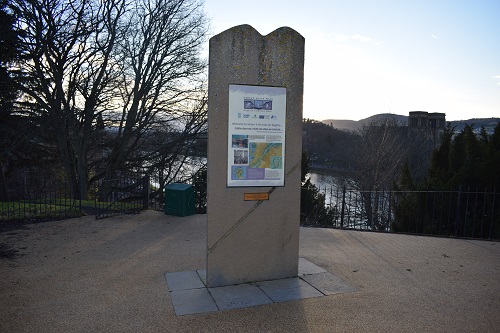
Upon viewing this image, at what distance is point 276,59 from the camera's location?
202 inches

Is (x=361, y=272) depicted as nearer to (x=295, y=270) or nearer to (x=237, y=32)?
(x=295, y=270)

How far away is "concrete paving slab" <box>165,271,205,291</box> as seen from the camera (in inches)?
202

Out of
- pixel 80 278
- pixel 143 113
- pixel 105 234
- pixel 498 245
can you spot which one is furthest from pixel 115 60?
pixel 498 245

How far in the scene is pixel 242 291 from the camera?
4934 mm

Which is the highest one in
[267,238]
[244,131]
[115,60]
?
[115,60]

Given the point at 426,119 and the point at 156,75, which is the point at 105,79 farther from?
the point at 426,119

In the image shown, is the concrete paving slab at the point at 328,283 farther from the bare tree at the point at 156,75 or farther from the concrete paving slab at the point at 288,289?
the bare tree at the point at 156,75

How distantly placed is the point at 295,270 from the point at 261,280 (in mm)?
546

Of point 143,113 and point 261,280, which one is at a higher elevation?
point 143,113

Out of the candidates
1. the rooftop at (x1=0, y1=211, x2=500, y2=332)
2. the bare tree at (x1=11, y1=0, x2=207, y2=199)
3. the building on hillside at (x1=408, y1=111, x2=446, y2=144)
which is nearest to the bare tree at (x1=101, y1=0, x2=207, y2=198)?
the bare tree at (x1=11, y1=0, x2=207, y2=199)

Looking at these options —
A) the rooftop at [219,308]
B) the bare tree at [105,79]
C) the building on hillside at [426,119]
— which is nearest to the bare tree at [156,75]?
the bare tree at [105,79]

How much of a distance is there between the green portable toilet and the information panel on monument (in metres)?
5.53

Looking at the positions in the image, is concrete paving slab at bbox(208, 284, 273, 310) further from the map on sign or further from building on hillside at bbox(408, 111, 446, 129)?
building on hillside at bbox(408, 111, 446, 129)

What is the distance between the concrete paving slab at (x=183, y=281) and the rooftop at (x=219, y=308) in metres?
0.11
